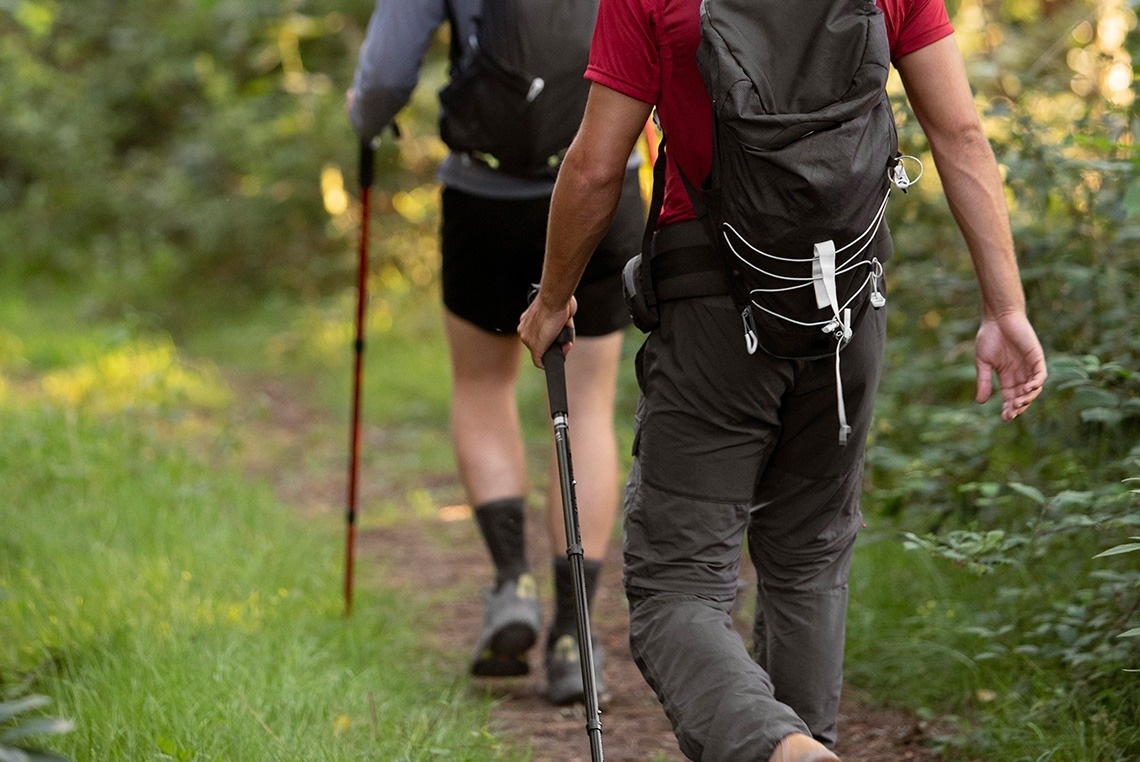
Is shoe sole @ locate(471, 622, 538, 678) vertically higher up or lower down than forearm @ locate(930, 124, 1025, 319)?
lower down

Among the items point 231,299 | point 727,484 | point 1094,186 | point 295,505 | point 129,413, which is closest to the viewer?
point 727,484

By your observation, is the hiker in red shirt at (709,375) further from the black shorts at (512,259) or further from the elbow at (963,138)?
Result: the black shorts at (512,259)

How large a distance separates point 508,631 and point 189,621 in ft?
2.82

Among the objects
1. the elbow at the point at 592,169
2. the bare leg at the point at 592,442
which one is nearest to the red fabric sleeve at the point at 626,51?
the elbow at the point at 592,169

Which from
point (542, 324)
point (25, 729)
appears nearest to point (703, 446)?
point (542, 324)

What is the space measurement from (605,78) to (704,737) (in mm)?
1059

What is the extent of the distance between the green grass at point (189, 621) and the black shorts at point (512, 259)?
1.00 meters

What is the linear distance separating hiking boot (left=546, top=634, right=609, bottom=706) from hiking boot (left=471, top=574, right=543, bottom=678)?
73 mm

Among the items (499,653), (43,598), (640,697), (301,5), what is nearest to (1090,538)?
(640,697)

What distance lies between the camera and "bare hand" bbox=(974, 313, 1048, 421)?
227 centimetres

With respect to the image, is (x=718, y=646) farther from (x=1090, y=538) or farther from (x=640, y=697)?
(x=1090, y=538)

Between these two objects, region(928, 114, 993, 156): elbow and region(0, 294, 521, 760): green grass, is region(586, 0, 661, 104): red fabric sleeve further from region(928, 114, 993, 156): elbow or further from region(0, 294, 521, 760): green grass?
region(0, 294, 521, 760): green grass

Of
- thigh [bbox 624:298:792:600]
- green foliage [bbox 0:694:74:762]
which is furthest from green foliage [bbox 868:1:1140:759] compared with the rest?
green foliage [bbox 0:694:74:762]

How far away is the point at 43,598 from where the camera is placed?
365 centimetres
